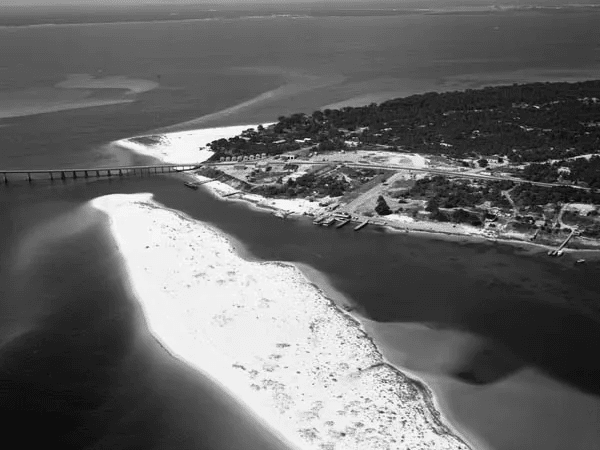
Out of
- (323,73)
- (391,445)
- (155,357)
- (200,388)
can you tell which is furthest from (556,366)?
(323,73)

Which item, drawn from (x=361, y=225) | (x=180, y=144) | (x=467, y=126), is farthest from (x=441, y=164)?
(x=180, y=144)

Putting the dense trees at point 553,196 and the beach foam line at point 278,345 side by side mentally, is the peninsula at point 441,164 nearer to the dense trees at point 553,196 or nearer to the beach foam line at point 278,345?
the dense trees at point 553,196

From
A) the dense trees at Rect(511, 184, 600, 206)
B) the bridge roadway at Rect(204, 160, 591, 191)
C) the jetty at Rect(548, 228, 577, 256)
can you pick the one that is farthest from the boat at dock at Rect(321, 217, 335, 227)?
the jetty at Rect(548, 228, 577, 256)

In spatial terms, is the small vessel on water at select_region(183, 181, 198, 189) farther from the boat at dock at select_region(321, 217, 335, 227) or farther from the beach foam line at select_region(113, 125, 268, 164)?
the boat at dock at select_region(321, 217, 335, 227)

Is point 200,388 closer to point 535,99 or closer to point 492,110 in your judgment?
point 492,110

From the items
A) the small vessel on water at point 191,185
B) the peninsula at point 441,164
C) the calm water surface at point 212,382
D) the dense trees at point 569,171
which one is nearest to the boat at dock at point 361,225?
the peninsula at point 441,164

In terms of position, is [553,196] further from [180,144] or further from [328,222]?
[180,144]
